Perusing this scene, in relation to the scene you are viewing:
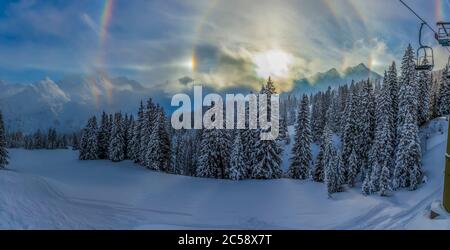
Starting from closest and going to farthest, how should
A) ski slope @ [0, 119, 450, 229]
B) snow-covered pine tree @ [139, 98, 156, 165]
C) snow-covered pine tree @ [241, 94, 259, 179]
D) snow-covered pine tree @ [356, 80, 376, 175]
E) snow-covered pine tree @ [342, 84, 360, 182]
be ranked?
ski slope @ [0, 119, 450, 229] < snow-covered pine tree @ [241, 94, 259, 179] < snow-covered pine tree @ [356, 80, 376, 175] < snow-covered pine tree @ [342, 84, 360, 182] < snow-covered pine tree @ [139, 98, 156, 165]

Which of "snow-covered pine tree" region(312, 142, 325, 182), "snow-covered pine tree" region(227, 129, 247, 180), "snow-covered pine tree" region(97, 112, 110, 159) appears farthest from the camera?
"snow-covered pine tree" region(97, 112, 110, 159)

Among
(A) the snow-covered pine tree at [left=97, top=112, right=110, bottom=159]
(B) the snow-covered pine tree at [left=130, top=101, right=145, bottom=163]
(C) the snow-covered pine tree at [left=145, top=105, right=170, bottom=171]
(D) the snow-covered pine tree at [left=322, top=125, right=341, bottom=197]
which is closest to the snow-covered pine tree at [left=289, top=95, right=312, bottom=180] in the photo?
(D) the snow-covered pine tree at [left=322, top=125, right=341, bottom=197]

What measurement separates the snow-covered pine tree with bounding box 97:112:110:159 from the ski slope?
63.4ft

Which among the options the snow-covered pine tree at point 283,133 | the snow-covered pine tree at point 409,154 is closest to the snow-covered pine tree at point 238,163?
the snow-covered pine tree at point 283,133

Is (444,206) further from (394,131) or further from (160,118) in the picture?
(160,118)

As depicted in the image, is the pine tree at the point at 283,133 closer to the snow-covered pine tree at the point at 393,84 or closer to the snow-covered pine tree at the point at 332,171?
the snow-covered pine tree at the point at 332,171

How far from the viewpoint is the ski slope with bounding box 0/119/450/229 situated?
20.6m

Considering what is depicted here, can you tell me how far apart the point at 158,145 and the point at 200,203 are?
66.2 ft

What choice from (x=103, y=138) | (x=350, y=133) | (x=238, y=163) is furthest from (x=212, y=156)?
(x=103, y=138)

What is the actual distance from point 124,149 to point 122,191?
27694 millimetres

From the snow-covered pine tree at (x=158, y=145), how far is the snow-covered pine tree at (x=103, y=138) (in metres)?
22.1

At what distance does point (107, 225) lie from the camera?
78.5 feet

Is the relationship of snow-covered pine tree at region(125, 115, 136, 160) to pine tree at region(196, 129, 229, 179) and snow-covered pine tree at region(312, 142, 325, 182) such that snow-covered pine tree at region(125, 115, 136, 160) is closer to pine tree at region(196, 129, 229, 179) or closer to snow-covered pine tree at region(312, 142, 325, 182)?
pine tree at region(196, 129, 229, 179)

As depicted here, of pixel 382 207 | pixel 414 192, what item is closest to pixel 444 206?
pixel 382 207
